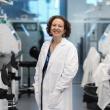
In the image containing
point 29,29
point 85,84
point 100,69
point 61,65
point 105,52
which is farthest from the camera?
point 29,29

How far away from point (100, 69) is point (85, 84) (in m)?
1.33

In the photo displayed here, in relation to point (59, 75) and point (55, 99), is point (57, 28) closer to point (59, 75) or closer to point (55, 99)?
point (59, 75)

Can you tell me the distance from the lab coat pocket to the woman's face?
0.56 metres

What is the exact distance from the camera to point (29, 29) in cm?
755

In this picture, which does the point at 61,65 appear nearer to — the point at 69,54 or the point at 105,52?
Result: the point at 69,54

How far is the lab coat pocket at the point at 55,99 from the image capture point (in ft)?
10.4

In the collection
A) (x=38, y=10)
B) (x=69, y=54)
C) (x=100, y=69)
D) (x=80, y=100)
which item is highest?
(x=38, y=10)

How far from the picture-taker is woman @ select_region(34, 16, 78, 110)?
10.4 feet

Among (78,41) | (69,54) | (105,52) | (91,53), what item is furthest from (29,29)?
(69,54)

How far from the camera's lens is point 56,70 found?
3174mm

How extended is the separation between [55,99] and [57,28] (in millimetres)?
670

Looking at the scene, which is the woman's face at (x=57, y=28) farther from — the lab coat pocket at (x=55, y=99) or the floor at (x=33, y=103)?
the floor at (x=33, y=103)

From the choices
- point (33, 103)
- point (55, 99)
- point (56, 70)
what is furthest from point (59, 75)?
point (33, 103)

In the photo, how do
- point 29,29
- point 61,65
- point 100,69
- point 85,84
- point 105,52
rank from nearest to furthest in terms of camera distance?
point 61,65 < point 100,69 < point 105,52 < point 85,84 < point 29,29
